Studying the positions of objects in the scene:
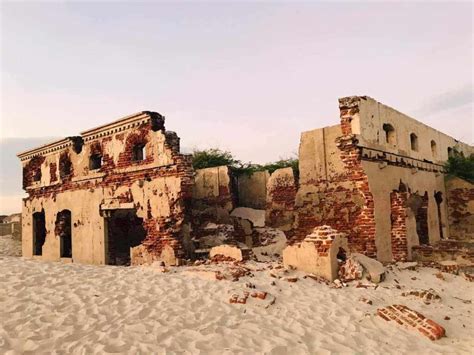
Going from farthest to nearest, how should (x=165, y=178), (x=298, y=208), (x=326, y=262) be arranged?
(x=298, y=208), (x=165, y=178), (x=326, y=262)

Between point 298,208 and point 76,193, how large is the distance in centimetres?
749

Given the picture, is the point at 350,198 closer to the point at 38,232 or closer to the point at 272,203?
the point at 272,203

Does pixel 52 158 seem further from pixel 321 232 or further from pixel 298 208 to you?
pixel 321 232

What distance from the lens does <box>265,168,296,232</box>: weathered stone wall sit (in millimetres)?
15750

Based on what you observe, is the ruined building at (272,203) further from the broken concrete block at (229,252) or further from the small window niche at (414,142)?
the broken concrete block at (229,252)

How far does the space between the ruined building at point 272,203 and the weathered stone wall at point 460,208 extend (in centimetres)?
4

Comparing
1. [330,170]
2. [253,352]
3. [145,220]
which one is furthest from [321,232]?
[145,220]

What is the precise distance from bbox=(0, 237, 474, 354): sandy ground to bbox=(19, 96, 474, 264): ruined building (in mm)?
2522

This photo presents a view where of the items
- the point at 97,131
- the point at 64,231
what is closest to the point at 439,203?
the point at 97,131

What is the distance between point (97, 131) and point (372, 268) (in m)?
9.26

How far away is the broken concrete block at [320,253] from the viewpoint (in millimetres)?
8445

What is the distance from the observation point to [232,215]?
53.5 ft

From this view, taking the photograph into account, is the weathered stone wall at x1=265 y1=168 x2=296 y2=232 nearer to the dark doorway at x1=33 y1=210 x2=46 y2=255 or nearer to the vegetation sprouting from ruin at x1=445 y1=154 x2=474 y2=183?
the vegetation sprouting from ruin at x1=445 y1=154 x2=474 y2=183

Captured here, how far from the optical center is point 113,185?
39.4 feet
